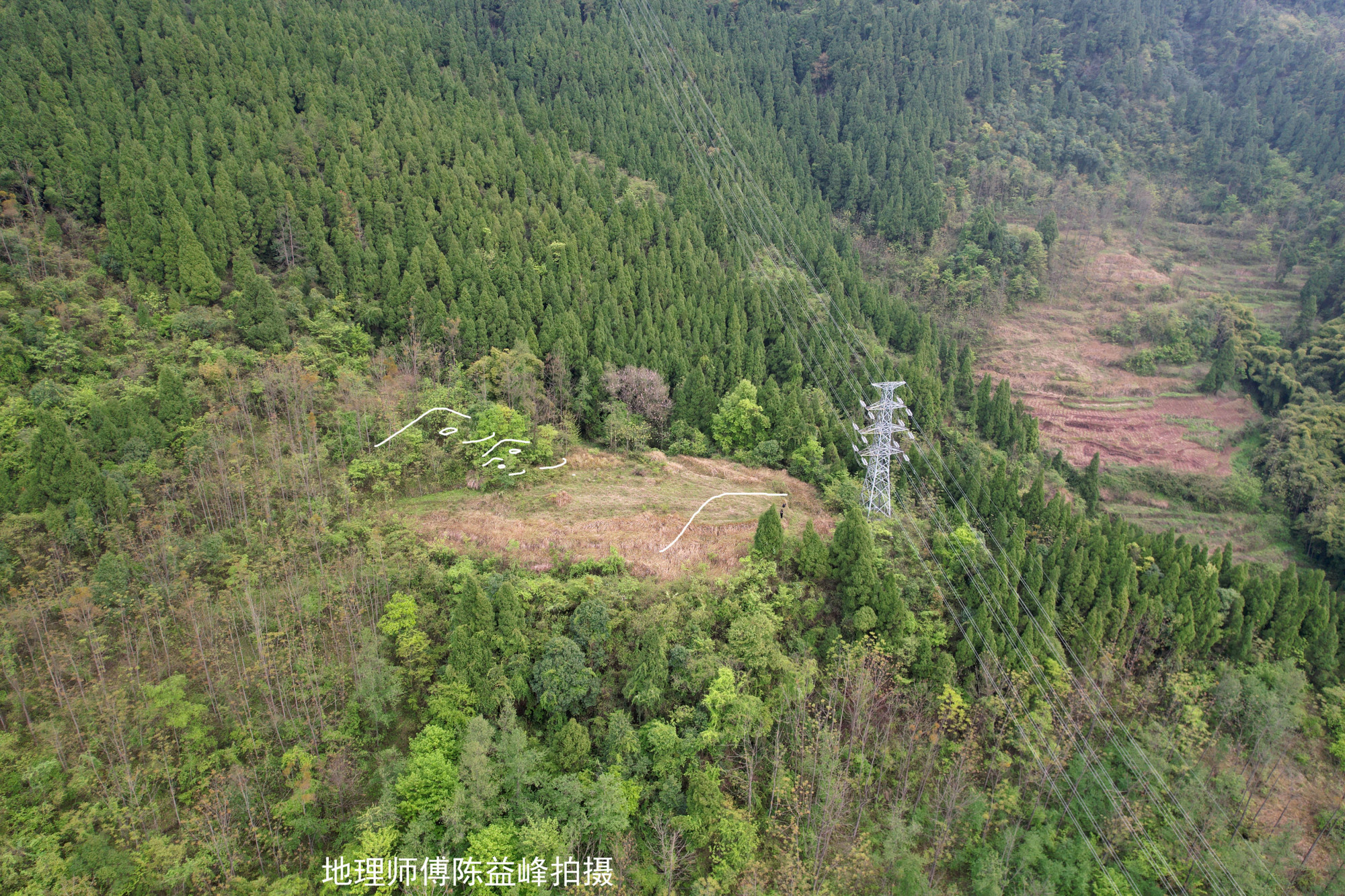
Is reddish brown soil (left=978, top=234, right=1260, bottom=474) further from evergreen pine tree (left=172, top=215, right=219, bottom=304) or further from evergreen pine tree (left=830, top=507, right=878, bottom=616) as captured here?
evergreen pine tree (left=172, top=215, right=219, bottom=304)

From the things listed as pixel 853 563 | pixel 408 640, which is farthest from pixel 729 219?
pixel 408 640

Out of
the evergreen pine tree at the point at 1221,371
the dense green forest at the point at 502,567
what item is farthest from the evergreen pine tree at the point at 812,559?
the evergreen pine tree at the point at 1221,371

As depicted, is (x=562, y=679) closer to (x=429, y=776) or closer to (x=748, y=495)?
(x=429, y=776)

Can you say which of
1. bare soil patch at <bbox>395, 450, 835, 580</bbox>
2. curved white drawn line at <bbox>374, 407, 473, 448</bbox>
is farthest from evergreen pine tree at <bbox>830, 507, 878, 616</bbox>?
curved white drawn line at <bbox>374, 407, 473, 448</bbox>

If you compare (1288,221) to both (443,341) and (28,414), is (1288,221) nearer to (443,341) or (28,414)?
(443,341)

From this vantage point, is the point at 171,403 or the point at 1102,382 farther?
the point at 1102,382

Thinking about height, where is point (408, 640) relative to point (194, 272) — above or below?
below
